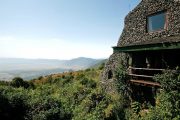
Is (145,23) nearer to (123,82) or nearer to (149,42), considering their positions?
(149,42)

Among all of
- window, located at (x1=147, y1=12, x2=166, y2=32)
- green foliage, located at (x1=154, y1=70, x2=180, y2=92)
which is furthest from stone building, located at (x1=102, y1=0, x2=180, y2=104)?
green foliage, located at (x1=154, y1=70, x2=180, y2=92)

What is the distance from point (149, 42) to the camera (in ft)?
64.1

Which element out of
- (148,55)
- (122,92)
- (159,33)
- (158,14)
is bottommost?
(122,92)

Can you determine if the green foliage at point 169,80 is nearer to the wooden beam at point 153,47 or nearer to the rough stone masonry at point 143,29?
the wooden beam at point 153,47

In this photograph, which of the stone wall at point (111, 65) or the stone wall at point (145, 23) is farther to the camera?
the stone wall at point (111, 65)

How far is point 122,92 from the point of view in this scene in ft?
74.3

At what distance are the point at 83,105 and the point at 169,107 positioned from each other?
33.1 ft

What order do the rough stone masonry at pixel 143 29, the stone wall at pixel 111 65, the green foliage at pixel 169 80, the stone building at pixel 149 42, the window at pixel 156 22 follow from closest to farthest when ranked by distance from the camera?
the green foliage at pixel 169 80
the stone building at pixel 149 42
the rough stone masonry at pixel 143 29
the window at pixel 156 22
the stone wall at pixel 111 65

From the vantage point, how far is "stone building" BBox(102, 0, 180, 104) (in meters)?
18.9

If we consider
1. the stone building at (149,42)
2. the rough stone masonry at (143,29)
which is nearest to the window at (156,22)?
the stone building at (149,42)

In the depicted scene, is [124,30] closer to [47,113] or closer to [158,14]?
[158,14]

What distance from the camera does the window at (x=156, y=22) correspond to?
21891 mm

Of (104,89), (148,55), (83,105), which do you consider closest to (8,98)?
(83,105)

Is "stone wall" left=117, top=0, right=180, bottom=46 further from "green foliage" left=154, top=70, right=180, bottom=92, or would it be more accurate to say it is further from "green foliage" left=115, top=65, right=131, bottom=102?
"green foliage" left=154, top=70, right=180, bottom=92
